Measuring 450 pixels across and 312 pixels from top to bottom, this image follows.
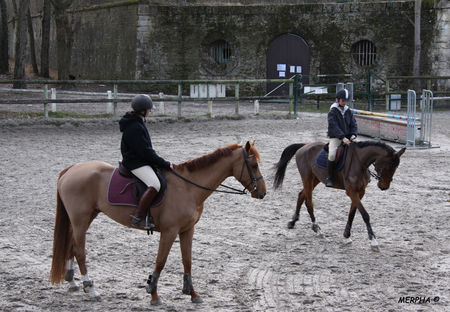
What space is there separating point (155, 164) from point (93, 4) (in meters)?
30.9

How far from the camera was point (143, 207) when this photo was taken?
5.80m

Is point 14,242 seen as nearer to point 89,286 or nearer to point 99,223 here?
point 99,223

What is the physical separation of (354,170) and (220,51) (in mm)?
22189

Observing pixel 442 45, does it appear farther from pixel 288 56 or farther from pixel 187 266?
pixel 187 266

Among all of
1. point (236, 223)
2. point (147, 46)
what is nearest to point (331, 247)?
point (236, 223)

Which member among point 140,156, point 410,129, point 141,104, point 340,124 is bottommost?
point 410,129

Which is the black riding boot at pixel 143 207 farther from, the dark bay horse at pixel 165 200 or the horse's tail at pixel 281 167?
the horse's tail at pixel 281 167

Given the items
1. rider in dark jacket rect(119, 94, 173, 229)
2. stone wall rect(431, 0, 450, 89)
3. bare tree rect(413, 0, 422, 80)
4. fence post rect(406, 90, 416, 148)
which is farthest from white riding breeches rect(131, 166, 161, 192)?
stone wall rect(431, 0, 450, 89)

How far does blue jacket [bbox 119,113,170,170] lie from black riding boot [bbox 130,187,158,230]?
0.95 feet

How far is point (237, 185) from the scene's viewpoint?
36.8 ft

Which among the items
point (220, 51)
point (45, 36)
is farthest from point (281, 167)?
point (45, 36)

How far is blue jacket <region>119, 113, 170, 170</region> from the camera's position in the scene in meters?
5.86

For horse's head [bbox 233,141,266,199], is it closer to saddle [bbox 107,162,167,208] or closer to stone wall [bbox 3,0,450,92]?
saddle [bbox 107,162,167,208]

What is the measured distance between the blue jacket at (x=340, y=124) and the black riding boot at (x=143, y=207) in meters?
3.47
